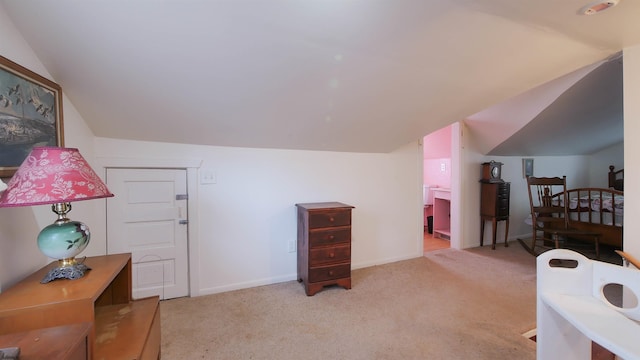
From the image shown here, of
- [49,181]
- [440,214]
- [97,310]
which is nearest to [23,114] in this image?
[49,181]

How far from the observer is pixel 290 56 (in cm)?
167

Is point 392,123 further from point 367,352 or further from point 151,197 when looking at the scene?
point 151,197

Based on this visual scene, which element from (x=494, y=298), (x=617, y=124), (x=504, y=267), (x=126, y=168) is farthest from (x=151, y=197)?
(x=617, y=124)

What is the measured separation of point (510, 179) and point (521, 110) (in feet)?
4.79

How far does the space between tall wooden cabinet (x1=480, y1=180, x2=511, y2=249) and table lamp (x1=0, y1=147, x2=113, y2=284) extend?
438cm

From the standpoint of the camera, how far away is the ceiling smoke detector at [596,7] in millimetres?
1393

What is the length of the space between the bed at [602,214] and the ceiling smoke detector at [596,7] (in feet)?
9.24

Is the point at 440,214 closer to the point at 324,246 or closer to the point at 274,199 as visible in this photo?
the point at 324,246

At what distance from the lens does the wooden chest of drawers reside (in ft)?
8.38

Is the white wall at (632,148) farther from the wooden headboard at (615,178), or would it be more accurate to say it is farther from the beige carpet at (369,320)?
the wooden headboard at (615,178)

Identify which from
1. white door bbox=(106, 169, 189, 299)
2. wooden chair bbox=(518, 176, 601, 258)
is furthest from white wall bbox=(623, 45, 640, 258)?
white door bbox=(106, 169, 189, 299)

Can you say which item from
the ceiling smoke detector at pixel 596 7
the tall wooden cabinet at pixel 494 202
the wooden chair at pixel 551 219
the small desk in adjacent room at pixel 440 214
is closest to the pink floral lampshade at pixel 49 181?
the ceiling smoke detector at pixel 596 7

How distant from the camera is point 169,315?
86.9 inches

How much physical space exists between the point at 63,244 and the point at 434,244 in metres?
4.41
